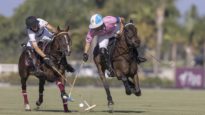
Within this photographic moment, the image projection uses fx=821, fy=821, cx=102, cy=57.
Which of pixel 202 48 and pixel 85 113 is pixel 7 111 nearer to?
pixel 85 113

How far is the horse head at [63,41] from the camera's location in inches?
763

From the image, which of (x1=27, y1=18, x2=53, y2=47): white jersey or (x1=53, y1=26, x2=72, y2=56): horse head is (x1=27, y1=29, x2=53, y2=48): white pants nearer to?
(x1=27, y1=18, x2=53, y2=47): white jersey

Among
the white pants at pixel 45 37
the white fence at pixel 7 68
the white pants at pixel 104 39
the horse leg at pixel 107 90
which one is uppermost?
the white pants at pixel 45 37

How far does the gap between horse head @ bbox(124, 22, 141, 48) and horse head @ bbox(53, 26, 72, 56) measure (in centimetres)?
163

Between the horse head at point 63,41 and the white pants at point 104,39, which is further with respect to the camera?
the white pants at point 104,39

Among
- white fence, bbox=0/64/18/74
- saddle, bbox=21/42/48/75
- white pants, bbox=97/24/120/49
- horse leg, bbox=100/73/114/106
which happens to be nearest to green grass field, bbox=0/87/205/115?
horse leg, bbox=100/73/114/106

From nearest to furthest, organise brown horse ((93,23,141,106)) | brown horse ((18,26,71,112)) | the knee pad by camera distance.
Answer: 1. brown horse ((18,26,71,112))
2. brown horse ((93,23,141,106))
3. the knee pad

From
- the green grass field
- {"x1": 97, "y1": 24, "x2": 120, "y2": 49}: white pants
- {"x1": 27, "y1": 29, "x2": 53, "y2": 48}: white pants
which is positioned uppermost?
{"x1": 27, "y1": 29, "x2": 53, "y2": 48}: white pants

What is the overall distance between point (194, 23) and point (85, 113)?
79287mm

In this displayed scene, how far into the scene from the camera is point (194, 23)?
3831 inches

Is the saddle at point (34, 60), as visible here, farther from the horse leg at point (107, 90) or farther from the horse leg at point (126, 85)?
the horse leg at point (126, 85)

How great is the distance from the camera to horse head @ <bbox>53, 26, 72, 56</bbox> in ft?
63.6

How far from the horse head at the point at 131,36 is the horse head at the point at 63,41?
5.34 feet

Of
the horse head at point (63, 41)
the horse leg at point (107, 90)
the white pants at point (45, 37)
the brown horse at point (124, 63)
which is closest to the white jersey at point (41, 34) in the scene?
the white pants at point (45, 37)
